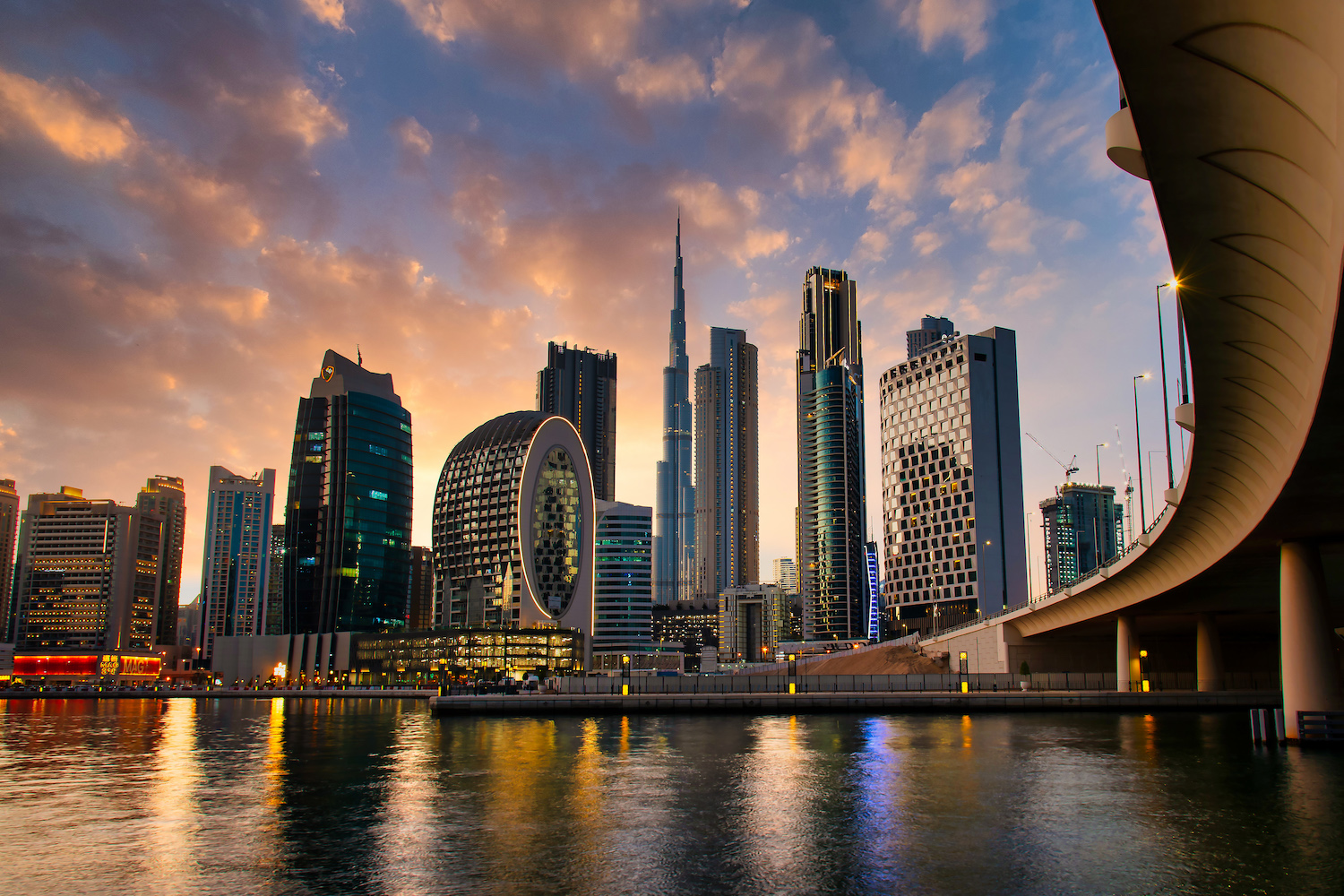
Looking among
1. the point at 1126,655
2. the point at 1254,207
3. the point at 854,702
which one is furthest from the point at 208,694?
the point at 1254,207

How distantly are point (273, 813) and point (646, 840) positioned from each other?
Result: 15.8m

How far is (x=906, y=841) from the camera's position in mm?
28203

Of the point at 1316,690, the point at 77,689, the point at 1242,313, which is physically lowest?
the point at 77,689

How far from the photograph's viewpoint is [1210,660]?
3477 inches

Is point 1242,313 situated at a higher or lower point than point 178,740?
higher

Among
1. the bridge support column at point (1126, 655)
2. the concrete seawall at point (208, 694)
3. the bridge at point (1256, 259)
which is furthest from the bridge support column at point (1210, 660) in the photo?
the concrete seawall at point (208, 694)

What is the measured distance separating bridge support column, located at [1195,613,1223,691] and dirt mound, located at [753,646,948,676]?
3368 cm

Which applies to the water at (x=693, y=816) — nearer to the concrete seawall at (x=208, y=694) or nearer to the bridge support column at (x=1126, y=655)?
the bridge support column at (x=1126, y=655)

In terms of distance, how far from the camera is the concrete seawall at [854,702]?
274ft

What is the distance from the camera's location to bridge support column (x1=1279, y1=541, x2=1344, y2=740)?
4906cm

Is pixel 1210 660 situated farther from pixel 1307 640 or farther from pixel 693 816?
pixel 693 816

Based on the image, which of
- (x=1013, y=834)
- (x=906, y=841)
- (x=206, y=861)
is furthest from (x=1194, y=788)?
(x=206, y=861)

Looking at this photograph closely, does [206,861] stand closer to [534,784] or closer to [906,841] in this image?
[534,784]

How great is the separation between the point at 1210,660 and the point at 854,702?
111 ft
